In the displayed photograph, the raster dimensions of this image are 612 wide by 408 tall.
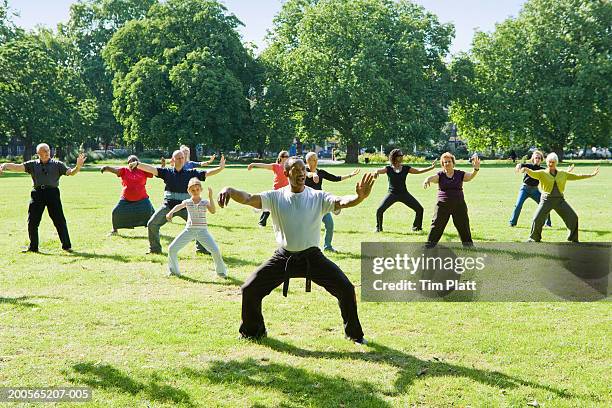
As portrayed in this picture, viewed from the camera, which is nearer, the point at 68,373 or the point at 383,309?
the point at 68,373

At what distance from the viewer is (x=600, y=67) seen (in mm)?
54625

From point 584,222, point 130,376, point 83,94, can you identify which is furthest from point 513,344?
point 83,94

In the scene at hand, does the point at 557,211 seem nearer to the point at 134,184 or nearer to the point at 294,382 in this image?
the point at 294,382

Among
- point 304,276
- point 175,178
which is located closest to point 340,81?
point 175,178

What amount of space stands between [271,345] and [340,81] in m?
50.4

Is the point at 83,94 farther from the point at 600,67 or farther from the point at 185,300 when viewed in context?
the point at 185,300

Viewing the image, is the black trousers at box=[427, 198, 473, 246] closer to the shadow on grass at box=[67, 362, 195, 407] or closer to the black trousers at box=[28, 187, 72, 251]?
the shadow on grass at box=[67, 362, 195, 407]

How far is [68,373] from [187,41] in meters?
56.8

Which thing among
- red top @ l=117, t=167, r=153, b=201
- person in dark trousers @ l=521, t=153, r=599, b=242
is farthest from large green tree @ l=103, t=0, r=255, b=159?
person in dark trousers @ l=521, t=153, r=599, b=242

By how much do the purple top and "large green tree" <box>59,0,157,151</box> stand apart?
67.7 metres

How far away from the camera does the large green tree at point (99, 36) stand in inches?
2899

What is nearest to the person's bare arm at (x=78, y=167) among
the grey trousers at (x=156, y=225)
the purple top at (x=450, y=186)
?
the grey trousers at (x=156, y=225)

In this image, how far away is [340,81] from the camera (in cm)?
5525

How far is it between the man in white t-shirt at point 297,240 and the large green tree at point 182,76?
4880 centimetres
